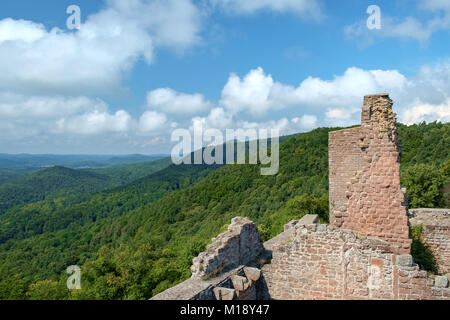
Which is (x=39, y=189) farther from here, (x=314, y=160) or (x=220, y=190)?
(x=314, y=160)

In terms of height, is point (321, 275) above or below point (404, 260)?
below

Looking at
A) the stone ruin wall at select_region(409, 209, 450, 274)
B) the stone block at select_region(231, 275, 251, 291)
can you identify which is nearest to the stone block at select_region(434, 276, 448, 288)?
the stone block at select_region(231, 275, 251, 291)

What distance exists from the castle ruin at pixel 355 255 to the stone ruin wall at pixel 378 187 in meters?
0.02

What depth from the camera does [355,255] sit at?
19.8ft

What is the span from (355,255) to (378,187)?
1548 mm

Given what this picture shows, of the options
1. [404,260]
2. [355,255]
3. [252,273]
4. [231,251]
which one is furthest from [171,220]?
[404,260]

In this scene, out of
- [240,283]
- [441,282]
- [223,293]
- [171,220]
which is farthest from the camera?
[171,220]

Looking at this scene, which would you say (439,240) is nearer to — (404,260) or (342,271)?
(404,260)

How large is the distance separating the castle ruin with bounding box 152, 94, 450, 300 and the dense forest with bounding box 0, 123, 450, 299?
44.1ft

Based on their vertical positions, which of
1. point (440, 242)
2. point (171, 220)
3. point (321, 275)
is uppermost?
point (321, 275)

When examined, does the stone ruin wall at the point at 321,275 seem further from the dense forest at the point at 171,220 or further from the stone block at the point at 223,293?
the dense forest at the point at 171,220

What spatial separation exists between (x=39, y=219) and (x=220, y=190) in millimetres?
83920

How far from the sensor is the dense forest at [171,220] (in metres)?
21.1

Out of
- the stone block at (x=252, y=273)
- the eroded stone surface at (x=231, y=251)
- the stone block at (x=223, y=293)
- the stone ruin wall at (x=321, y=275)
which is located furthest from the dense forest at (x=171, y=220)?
the stone block at (x=223, y=293)
